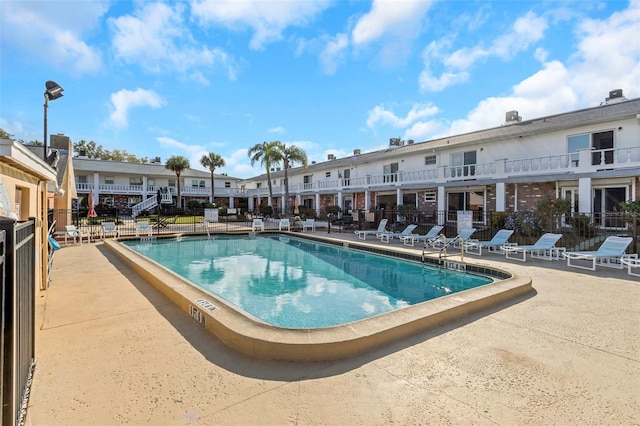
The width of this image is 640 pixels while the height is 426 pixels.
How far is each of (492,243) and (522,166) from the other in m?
7.92

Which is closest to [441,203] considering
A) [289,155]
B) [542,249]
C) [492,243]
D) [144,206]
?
[492,243]

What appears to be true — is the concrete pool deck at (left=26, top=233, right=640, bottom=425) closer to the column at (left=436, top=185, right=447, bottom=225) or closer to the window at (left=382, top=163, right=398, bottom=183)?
the column at (left=436, top=185, right=447, bottom=225)

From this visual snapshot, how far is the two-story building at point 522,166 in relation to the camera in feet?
52.5

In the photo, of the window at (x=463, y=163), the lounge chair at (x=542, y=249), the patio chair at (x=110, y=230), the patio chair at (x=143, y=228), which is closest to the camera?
the lounge chair at (x=542, y=249)

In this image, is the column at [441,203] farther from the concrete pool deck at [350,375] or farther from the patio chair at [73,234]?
the patio chair at [73,234]

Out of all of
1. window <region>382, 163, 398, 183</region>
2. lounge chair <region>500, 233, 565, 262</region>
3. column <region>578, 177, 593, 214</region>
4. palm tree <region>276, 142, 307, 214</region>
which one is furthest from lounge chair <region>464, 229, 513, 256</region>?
palm tree <region>276, 142, 307, 214</region>

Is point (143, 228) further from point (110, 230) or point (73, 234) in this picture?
point (73, 234)

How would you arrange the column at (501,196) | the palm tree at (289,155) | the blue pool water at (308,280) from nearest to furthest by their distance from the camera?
1. the blue pool water at (308,280)
2. the column at (501,196)
3. the palm tree at (289,155)

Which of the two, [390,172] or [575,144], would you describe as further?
[390,172]

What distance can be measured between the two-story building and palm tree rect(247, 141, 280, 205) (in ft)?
21.9

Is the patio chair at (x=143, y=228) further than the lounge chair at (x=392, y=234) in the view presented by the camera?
Yes

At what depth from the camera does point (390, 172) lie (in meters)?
28.0

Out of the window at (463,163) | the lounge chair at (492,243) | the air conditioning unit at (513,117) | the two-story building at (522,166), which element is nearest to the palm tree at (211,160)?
the two-story building at (522,166)

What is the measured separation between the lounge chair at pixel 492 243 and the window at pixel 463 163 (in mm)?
8009
